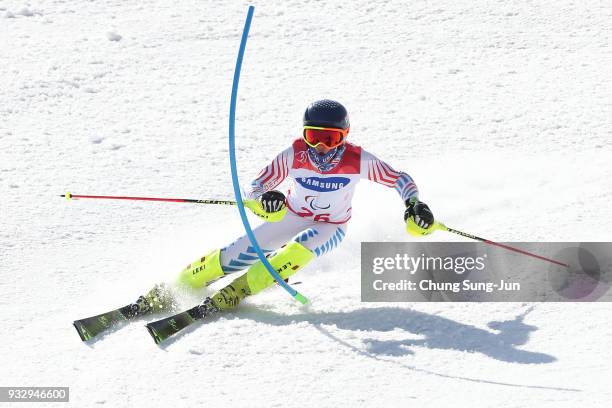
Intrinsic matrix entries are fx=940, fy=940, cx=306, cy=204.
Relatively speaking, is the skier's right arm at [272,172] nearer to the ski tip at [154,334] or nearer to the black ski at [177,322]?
the black ski at [177,322]

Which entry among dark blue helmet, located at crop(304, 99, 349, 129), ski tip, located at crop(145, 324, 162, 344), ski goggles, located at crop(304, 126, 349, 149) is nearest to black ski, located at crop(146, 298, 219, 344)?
ski tip, located at crop(145, 324, 162, 344)

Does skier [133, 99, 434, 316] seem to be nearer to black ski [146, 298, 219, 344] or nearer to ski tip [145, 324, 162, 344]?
black ski [146, 298, 219, 344]

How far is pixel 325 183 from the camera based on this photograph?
6785mm

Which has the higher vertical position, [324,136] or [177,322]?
[324,136]

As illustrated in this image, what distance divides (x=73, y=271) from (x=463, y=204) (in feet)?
11.7

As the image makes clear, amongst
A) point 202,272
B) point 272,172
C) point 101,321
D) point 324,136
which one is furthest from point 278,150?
point 101,321

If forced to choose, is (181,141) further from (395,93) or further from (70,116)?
(395,93)

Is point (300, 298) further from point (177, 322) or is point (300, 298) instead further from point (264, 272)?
point (177, 322)

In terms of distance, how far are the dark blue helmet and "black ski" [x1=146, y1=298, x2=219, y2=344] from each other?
1.45m

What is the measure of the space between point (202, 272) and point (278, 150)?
3887 mm

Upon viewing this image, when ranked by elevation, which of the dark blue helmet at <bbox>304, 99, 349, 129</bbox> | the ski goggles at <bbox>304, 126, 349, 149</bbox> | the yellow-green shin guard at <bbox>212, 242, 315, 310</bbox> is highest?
the dark blue helmet at <bbox>304, 99, 349, 129</bbox>

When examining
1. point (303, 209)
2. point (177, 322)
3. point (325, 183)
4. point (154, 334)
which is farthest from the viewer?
point (303, 209)

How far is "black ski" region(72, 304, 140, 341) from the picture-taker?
6.36 m

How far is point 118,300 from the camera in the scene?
7086 millimetres
